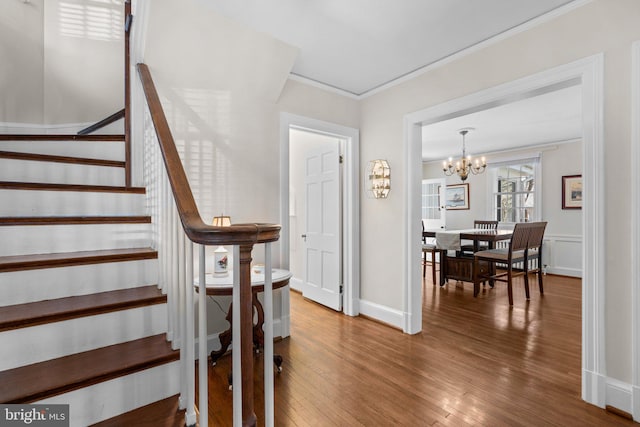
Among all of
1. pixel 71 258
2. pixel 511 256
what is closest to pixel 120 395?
pixel 71 258

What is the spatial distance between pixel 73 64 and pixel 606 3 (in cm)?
430

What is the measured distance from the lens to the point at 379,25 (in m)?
2.20

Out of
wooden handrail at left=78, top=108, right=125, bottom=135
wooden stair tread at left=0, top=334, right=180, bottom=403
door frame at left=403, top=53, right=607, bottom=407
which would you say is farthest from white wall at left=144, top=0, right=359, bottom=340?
door frame at left=403, top=53, right=607, bottom=407

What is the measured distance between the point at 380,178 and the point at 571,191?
174 inches

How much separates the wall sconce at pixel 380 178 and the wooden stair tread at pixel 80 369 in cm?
242

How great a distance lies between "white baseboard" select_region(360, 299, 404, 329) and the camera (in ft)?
9.96

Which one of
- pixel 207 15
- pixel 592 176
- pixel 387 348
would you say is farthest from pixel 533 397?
pixel 207 15

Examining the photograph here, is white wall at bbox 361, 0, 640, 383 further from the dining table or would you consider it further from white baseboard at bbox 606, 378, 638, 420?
the dining table

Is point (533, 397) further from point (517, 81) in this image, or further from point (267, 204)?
point (267, 204)

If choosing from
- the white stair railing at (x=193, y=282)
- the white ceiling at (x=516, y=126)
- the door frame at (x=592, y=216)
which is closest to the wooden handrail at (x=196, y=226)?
the white stair railing at (x=193, y=282)

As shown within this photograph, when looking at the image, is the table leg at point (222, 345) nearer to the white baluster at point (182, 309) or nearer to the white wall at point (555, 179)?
the white baluster at point (182, 309)

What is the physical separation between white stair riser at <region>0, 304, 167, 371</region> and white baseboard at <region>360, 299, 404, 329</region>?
7.41 ft

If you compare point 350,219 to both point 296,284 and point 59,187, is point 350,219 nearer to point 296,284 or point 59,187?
point 296,284

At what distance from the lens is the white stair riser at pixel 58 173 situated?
184 centimetres
